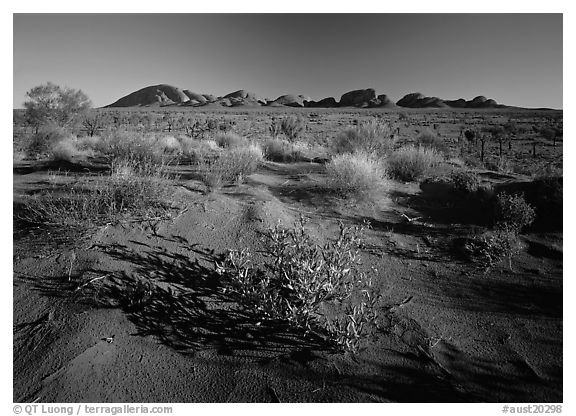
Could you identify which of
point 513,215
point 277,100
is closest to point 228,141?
point 513,215

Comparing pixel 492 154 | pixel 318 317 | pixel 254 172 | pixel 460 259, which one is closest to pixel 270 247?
pixel 318 317

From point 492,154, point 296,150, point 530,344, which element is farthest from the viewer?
point 492,154

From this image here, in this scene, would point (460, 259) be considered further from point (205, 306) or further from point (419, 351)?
→ point (205, 306)

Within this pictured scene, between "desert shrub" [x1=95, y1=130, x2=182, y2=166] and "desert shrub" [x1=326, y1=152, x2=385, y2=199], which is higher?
"desert shrub" [x1=95, y1=130, x2=182, y2=166]

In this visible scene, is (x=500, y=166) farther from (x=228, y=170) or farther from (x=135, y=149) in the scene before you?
(x=135, y=149)

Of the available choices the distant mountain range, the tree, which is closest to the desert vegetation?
the tree

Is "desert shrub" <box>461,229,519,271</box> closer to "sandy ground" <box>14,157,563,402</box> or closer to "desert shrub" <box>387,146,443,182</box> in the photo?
"sandy ground" <box>14,157,563,402</box>

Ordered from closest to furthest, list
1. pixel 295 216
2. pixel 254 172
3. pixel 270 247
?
pixel 270 247
pixel 295 216
pixel 254 172
